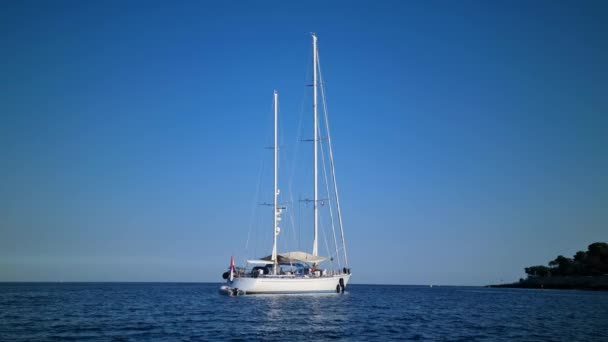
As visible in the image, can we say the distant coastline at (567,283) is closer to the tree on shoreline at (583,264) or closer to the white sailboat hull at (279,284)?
the tree on shoreline at (583,264)

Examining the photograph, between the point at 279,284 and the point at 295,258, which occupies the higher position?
the point at 295,258

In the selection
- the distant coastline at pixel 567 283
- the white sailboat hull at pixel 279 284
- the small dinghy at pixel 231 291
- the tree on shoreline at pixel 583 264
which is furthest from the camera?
the tree on shoreline at pixel 583 264

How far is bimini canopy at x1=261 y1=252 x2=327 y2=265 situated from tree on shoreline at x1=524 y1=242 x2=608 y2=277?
97464 mm

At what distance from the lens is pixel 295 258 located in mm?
60688

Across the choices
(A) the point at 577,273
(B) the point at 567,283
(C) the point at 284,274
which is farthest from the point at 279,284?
(A) the point at 577,273

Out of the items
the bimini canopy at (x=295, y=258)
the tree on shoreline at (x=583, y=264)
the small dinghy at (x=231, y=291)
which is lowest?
the small dinghy at (x=231, y=291)

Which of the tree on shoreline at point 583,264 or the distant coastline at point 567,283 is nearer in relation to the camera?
the distant coastline at point 567,283

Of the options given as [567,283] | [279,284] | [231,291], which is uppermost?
[567,283]

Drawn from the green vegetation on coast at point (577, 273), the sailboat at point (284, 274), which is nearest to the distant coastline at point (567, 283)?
the green vegetation on coast at point (577, 273)

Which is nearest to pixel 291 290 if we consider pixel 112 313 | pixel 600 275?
pixel 112 313

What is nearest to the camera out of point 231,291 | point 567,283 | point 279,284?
point 279,284

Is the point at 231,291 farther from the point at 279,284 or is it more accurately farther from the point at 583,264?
the point at 583,264

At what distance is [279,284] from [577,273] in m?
108

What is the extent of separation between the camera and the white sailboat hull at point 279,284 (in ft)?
189
